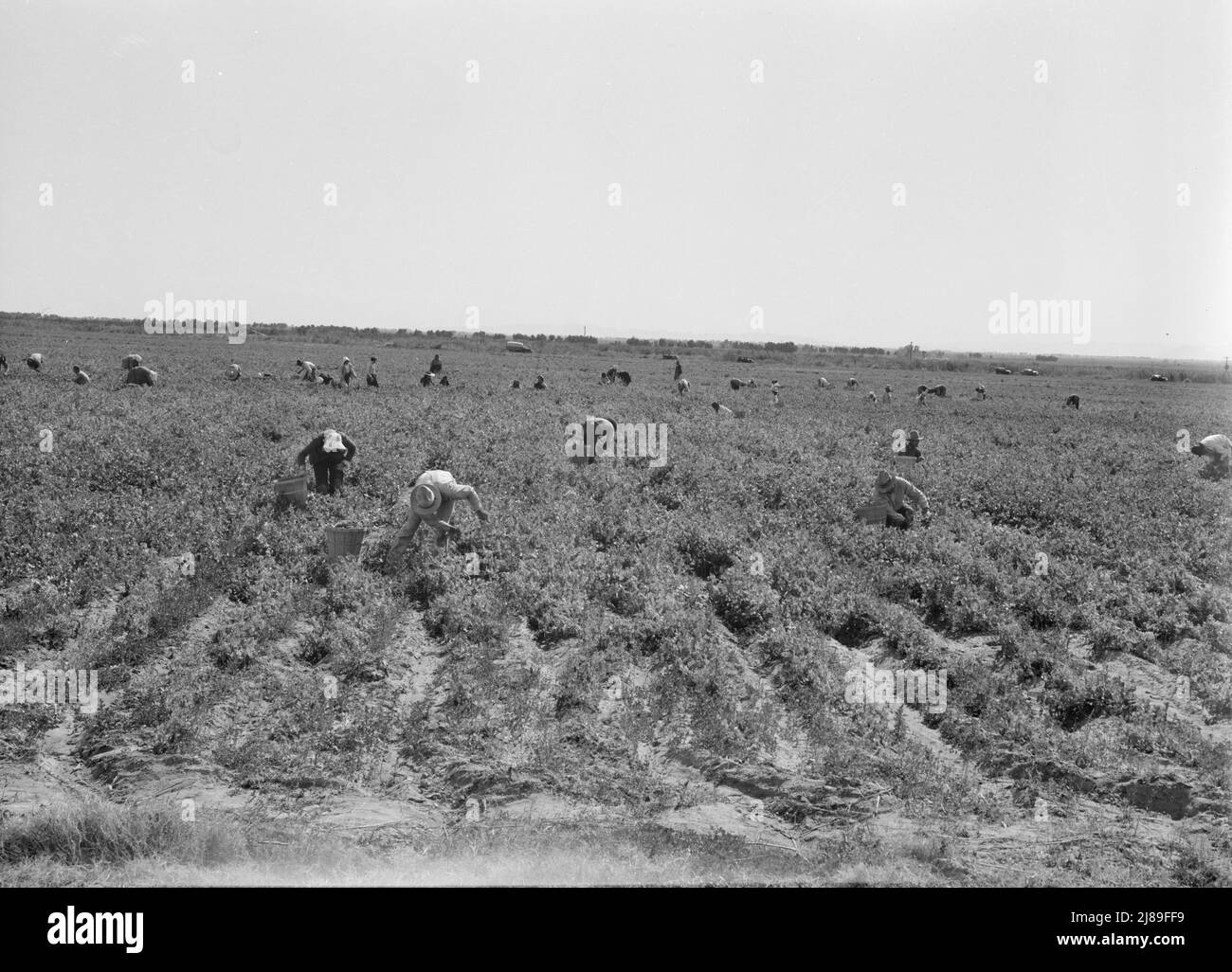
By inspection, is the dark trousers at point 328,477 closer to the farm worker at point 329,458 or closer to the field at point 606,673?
the farm worker at point 329,458

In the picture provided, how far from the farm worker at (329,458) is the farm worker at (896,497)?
7.54 meters

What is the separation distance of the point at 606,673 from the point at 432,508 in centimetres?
374

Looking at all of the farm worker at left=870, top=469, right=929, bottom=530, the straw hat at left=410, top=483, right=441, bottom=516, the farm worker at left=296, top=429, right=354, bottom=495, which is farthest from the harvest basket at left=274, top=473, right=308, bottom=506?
the farm worker at left=870, top=469, right=929, bottom=530

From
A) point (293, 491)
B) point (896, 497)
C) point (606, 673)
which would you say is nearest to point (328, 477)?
point (293, 491)

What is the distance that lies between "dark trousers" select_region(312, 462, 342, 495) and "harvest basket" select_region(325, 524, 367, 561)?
8.90 feet

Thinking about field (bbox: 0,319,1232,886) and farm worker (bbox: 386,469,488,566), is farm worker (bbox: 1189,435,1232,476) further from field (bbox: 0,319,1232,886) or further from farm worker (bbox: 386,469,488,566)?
farm worker (bbox: 386,469,488,566)

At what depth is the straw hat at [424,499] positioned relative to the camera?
11375 mm

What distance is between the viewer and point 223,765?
24.1 ft

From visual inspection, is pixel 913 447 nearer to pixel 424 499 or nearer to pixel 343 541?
pixel 424 499

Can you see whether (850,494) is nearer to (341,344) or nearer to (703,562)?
(703,562)

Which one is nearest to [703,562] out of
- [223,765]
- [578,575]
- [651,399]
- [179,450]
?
[578,575]

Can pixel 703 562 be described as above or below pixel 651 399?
below

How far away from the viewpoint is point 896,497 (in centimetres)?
1370

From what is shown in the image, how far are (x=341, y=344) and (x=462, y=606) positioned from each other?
56.8 m
